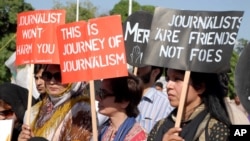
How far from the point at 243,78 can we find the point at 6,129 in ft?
7.45

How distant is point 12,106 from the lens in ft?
16.5

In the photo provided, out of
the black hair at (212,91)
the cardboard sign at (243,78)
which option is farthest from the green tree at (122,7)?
the cardboard sign at (243,78)

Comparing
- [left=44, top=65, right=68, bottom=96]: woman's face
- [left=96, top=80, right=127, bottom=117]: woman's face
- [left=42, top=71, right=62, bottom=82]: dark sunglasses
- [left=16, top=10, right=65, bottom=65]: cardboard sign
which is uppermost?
[left=16, top=10, right=65, bottom=65]: cardboard sign

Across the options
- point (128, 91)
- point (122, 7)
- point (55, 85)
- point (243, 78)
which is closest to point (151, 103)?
point (55, 85)

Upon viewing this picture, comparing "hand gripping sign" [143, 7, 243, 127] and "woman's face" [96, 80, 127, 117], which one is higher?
"hand gripping sign" [143, 7, 243, 127]

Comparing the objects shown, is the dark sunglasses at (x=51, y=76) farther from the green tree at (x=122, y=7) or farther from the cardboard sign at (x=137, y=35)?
the green tree at (x=122, y=7)

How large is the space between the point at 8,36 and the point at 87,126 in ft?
102

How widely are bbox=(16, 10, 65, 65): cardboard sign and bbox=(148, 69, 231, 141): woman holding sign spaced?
4.23ft

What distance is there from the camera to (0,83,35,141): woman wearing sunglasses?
5.00 m

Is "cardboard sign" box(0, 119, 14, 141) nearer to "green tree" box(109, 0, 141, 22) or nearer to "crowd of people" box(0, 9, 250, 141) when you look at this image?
"crowd of people" box(0, 9, 250, 141)

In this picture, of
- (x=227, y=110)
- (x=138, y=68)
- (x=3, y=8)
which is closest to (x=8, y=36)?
(x=3, y=8)

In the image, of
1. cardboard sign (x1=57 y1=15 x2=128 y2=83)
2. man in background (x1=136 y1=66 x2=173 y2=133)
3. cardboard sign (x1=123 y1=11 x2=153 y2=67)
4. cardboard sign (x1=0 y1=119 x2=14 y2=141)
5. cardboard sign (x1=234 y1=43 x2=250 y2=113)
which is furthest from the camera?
cardboard sign (x1=123 y1=11 x2=153 y2=67)

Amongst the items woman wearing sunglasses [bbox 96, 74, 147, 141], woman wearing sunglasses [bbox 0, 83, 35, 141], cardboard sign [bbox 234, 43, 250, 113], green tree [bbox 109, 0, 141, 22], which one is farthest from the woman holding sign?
green tree [bbox 109, 0, 141, 22]

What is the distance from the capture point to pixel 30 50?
16.7 feet
